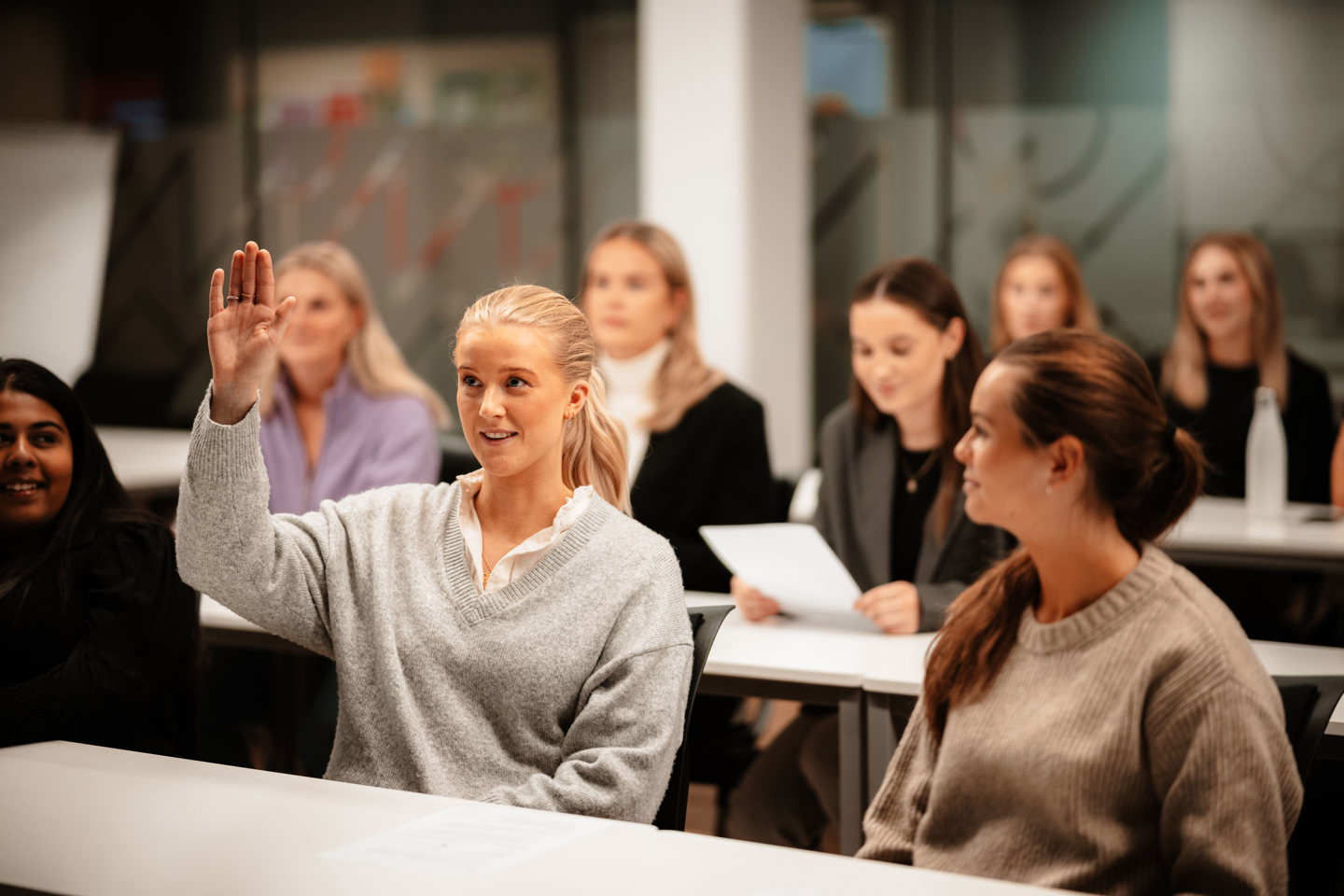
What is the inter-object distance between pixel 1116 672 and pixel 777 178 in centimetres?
406

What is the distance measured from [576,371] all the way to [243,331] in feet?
1.44

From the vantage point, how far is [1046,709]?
4.93 ft

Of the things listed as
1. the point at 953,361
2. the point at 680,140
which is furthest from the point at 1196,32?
the point at 953,361

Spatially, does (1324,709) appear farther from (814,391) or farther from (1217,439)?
(814,391)

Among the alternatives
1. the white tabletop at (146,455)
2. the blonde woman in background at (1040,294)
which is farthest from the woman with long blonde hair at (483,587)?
the blonde woman in background at (1040,294)

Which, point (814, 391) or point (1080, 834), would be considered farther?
point (814, 391)

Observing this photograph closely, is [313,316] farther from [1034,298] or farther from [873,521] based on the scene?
[1034,298]

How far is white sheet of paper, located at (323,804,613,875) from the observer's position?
1443mm

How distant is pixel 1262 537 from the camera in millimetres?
3375

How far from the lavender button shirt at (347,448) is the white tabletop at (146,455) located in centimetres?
48

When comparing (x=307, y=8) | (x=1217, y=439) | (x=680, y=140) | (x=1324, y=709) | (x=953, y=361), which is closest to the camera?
(x=1324, y=709)

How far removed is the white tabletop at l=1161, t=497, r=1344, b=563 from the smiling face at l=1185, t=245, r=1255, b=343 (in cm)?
66

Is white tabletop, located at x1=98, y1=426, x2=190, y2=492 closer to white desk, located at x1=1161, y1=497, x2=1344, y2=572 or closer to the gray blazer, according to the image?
Result: the gray blazer

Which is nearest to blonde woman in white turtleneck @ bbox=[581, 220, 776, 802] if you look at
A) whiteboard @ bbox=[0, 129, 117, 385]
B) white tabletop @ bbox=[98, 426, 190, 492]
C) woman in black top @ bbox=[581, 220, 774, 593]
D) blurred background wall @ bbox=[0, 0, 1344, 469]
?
woman in black top @ bbox=[581, 220, 774, 593]
